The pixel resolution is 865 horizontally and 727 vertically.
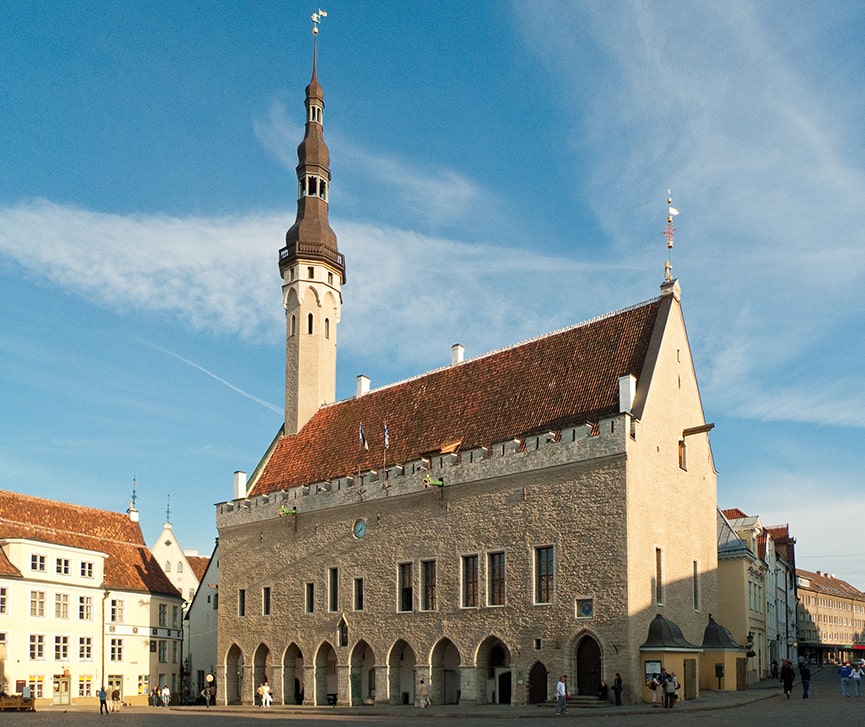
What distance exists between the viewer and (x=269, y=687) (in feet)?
131

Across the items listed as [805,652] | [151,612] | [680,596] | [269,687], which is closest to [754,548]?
[680,596]

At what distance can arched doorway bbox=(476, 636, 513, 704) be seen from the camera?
31906 millimetres

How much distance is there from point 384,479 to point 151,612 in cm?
1715

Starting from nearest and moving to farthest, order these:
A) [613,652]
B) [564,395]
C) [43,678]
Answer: [613,652], [564,395], [43,678]

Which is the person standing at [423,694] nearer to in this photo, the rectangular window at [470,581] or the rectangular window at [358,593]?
the rectangular window at [470,581]

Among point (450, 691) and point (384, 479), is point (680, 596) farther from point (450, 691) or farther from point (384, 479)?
point (384, 479)

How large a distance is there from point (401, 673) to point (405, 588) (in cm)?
323

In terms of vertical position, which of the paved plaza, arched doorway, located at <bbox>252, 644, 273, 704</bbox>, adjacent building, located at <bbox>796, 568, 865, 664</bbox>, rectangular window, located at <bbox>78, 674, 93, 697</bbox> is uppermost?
the paved plaza

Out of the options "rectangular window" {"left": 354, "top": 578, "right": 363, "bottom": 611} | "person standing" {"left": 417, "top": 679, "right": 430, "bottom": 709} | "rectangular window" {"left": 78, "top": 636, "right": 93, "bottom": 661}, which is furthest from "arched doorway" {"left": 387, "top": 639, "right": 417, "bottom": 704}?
"rectangular window" {"left": 78, "top": 636, "right": 93, "bottom": 661}

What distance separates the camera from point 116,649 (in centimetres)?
4422

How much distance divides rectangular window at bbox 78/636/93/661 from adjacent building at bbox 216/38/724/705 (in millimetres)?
5519

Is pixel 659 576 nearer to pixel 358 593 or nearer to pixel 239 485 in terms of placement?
pixel 358 593

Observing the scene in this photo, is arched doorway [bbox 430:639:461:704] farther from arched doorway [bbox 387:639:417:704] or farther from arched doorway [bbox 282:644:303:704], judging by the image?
arched doorway [bbox 282:644:303:704]

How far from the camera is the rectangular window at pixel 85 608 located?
4222cm
